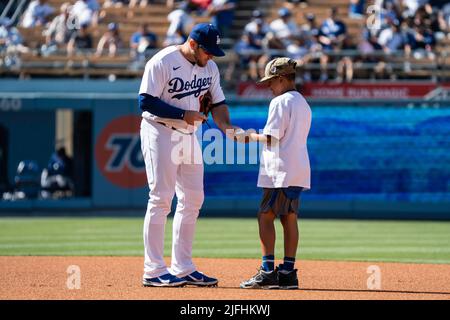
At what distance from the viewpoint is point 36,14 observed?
22.4m

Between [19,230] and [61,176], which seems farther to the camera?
[61,176]

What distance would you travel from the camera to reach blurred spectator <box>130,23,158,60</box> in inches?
806

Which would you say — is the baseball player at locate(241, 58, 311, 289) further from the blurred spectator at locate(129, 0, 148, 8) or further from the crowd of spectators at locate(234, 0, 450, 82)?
the blurred spectator at locate(129, 0, 148, 8)

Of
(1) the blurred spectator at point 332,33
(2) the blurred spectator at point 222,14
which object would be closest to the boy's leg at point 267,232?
(1) the blurred spectator at point 332,33

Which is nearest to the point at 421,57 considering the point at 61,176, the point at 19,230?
the point at 61,176

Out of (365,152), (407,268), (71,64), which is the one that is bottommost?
(407,268)

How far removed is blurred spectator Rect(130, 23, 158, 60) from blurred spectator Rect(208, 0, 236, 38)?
1.53 m

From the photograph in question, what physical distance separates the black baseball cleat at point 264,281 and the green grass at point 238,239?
133 inches

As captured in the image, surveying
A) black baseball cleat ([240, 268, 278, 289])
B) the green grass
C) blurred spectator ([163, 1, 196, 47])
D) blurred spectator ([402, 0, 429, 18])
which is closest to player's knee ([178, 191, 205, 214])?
black baseball cleat ([240, 268, 278, 289])

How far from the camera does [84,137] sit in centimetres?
2111

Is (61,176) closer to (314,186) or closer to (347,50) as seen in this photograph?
(314,186)

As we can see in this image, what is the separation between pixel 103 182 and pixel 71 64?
2.72 metres

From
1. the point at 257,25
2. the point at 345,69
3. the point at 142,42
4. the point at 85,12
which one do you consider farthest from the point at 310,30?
the point at 85,12

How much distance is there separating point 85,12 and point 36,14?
121 cm
